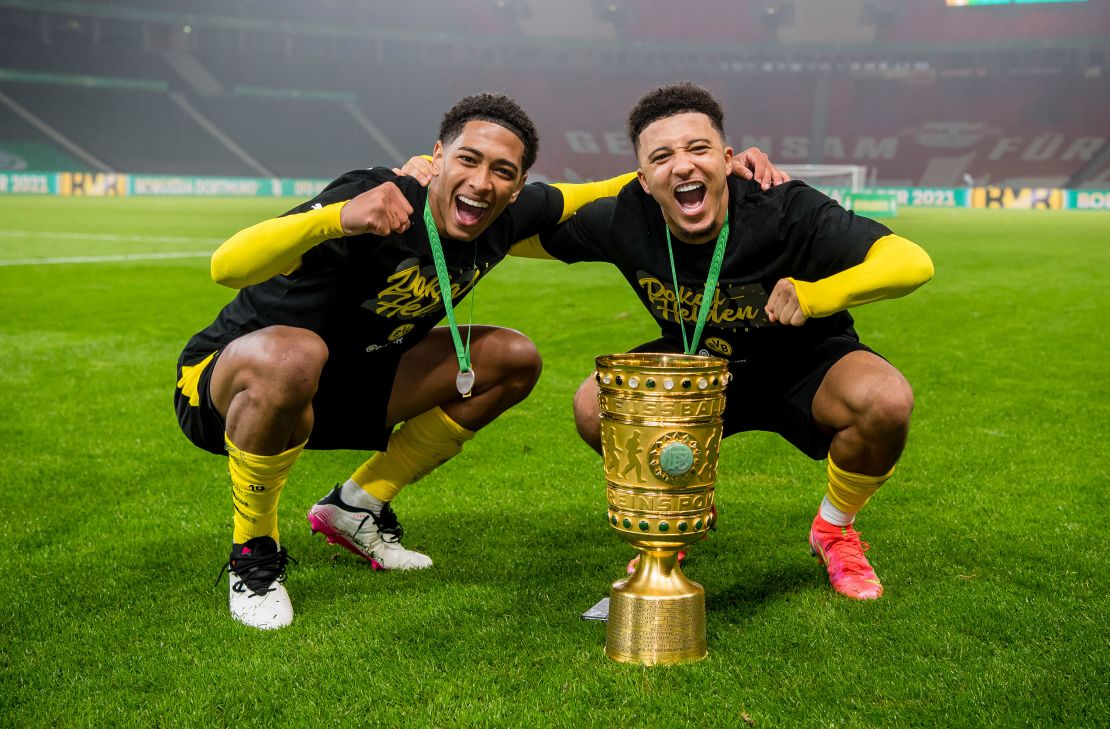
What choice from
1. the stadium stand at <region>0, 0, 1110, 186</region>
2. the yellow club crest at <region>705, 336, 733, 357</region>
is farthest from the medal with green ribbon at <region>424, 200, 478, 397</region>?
the stadium stand at <region>0, 0, 1110, 186</region>

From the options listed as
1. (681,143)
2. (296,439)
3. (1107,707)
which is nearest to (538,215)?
(681,143)

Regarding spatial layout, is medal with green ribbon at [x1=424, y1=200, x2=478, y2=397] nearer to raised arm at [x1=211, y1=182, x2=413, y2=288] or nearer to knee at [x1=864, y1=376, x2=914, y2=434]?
raised arm at [x1=211, y1=182, x2=413, y2=288]

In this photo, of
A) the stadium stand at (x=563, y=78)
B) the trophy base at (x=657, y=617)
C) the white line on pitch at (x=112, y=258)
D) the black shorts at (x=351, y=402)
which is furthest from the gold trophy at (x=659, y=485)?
the stadium stand at (x=563, y=78)

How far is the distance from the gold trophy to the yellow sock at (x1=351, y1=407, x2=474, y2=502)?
3.19 feet

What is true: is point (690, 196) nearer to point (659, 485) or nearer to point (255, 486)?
point (659, 485)

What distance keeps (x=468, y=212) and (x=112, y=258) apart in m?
11.3

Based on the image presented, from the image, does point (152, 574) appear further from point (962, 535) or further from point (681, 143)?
point (962, 535)

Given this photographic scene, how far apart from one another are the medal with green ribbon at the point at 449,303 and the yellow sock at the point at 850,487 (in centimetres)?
110

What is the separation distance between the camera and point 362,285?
3.05 m

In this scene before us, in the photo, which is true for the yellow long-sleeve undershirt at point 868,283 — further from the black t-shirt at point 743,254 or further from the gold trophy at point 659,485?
the gold trophy at point 659,485

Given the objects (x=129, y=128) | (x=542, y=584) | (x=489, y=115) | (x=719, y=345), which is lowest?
(x=129, y=128)

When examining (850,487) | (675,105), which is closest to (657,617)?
(850,487)

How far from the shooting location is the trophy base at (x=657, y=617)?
246cm

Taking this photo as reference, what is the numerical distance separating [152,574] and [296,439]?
679 mm
